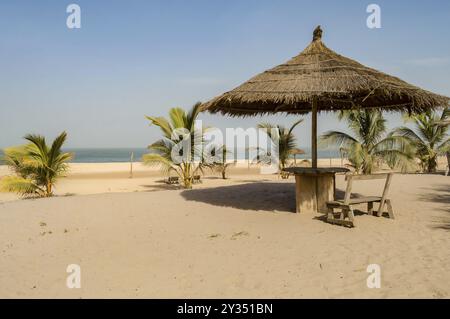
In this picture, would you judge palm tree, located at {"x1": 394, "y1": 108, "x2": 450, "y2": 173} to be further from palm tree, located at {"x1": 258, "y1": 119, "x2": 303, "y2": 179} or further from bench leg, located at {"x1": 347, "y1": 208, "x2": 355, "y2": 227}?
bench leg, located at {"x1": 347, "y1": 208, "x2": 355, "y2": 227}

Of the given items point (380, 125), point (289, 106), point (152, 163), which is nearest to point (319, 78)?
point (289, 106)

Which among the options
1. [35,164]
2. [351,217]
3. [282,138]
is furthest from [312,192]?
[282,138]

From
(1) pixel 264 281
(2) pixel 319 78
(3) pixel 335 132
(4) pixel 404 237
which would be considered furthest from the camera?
(3) pixel 335 132

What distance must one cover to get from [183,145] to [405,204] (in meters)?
7.07

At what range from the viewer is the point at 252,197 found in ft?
28.2

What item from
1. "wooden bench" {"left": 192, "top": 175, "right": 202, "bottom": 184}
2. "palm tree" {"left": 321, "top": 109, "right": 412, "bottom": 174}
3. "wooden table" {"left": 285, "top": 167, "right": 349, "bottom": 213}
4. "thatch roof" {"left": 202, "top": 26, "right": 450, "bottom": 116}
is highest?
"thatch roof" {"left": 202, "top": 26, "right": 450, "bottom": 116}

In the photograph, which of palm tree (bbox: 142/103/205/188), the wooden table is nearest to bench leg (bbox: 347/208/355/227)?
the wooden table

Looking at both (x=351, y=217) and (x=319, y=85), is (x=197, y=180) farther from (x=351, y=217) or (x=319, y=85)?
(x=351, y=217)

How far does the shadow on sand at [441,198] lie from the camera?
19.6ft

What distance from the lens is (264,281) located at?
146 inches

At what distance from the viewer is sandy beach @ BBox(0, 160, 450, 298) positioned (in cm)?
357

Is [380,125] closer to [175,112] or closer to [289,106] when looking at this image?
[289,106]

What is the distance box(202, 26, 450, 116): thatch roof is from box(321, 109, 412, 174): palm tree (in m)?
5.53

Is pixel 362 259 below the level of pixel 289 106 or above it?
below
